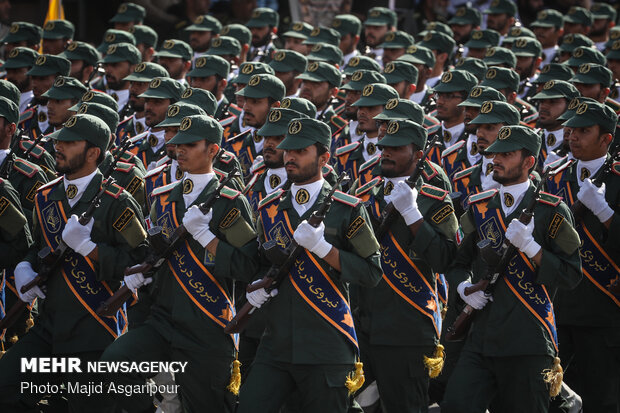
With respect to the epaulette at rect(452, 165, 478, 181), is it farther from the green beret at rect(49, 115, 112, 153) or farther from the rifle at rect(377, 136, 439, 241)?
the green beret at rect(49, 115, 112, 153)

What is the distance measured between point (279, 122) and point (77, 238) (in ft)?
5.95

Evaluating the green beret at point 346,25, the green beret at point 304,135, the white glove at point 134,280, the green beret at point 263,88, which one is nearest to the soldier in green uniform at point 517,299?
the green beret at point 304,135

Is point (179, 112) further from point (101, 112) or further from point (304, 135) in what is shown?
point (304, 135)

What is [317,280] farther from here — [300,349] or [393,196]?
[393,196]

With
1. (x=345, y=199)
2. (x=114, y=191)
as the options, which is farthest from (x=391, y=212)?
(x=114, y=191)

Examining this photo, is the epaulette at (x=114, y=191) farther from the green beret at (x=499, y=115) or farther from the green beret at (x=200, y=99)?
the green beret at (x=499, y=115)

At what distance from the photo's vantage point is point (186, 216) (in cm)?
777

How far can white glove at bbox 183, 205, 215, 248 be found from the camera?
775 cm

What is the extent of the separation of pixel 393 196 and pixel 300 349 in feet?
4.72

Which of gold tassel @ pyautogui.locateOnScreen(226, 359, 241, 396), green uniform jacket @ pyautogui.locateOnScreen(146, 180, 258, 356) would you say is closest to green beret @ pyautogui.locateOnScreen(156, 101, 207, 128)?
green uniform jacket @ pyautogui.locateOnScreen(146, 180, 258, 356)

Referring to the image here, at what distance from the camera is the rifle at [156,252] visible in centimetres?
786

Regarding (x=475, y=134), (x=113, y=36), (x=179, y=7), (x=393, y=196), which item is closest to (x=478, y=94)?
(x=475, y=134)

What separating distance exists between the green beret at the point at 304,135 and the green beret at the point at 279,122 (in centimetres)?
81

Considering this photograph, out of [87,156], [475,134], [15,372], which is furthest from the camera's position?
[475,134]
